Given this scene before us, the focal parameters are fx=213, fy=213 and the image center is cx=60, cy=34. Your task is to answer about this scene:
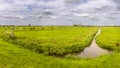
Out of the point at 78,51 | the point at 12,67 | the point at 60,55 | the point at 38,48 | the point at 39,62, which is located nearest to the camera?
the point at 12,67

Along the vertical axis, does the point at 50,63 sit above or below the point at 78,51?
above

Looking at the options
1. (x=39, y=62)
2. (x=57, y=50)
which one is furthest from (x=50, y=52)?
(x=39, y=62)

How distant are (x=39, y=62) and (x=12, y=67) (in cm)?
239

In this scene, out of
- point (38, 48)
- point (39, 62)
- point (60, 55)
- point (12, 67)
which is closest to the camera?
point (12, 67)

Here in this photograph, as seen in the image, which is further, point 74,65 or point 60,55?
point 60,55

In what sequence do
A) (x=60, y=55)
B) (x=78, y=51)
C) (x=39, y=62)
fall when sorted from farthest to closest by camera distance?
(x=78, y=51)
(x=60, y=55)
(x=39, y=62)

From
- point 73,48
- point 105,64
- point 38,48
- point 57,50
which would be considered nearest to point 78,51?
point 73,48

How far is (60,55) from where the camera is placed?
2992 cm

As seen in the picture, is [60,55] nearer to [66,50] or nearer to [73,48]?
[66,50]

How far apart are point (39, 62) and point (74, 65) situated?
9.95ft

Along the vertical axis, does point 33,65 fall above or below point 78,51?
above

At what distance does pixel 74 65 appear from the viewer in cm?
1800

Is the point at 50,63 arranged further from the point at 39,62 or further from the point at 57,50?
the point at 57,50

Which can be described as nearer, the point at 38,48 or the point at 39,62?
the point at 39,62
